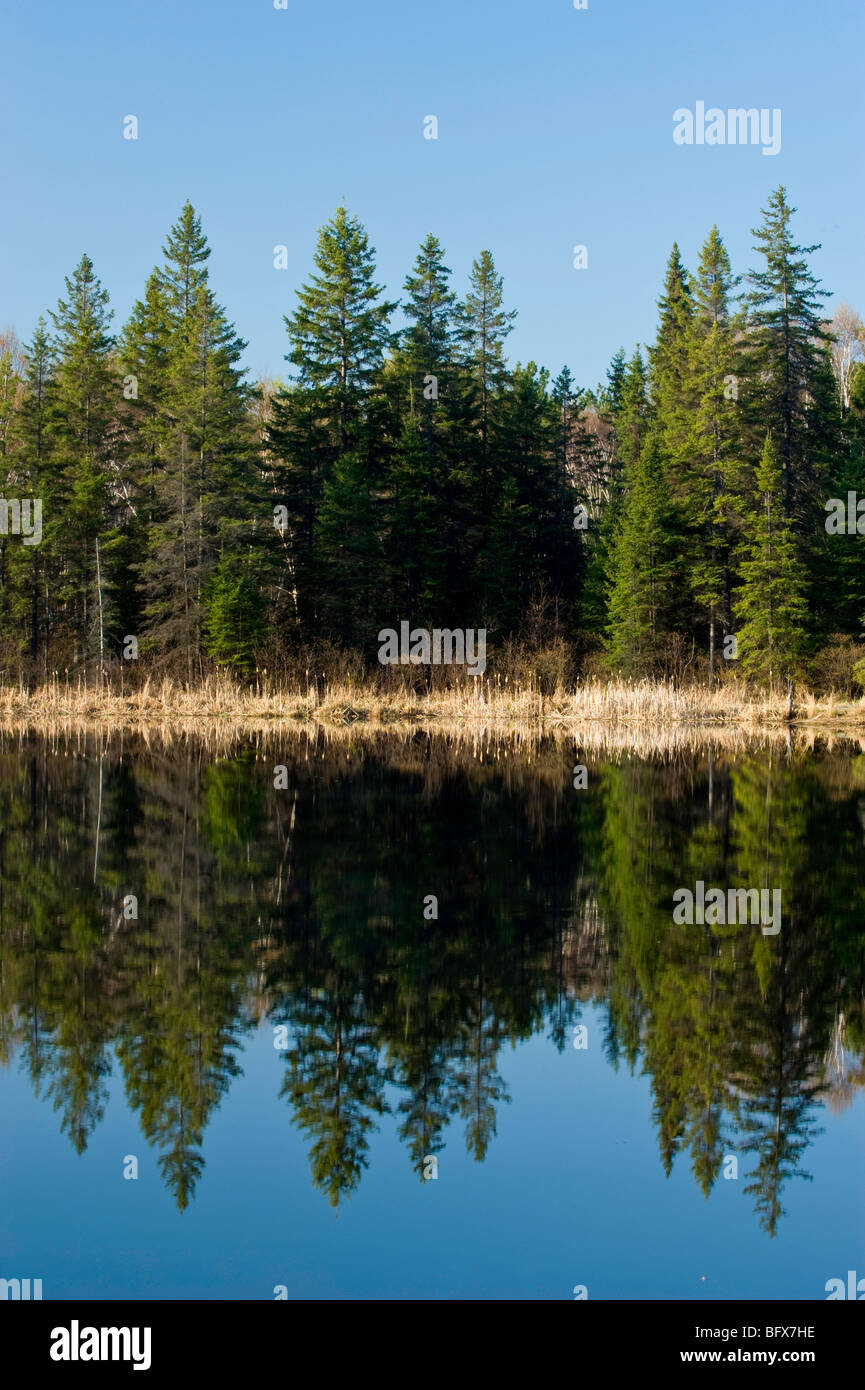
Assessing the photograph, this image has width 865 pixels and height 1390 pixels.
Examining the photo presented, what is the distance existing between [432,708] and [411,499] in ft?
39.0

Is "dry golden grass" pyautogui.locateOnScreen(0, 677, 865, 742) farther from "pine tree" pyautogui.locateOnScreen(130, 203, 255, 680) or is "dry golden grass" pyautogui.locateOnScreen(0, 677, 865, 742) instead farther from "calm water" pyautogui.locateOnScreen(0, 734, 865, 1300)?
"calm water" pyautogui.locateOnScreen(0, 734, 865, 1300)

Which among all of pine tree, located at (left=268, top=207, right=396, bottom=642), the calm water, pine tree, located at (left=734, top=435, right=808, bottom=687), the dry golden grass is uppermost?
pine tree, located at (left=268, top=207, right=396, bottom=642)

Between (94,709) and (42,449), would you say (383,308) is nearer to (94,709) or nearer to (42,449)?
(42,449)

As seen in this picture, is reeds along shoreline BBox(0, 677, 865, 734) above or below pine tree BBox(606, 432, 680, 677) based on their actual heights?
below

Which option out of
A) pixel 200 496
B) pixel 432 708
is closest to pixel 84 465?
pixel 200 496

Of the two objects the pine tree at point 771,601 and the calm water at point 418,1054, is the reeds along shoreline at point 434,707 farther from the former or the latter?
the calm water at point 418,1054

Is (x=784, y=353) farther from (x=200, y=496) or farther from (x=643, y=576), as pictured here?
(x=200, y=496)

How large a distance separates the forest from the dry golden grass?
1846 mm

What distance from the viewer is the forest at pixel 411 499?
40.2 m

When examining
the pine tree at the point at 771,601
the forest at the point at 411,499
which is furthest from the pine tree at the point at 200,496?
the pine tree at the point at 771,601

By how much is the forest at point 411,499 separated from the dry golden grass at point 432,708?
185cm

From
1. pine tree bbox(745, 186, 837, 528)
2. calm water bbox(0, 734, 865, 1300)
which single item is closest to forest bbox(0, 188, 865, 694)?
pine tree bbox(745, 186, 837, 528)

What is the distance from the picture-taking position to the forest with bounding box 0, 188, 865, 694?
132ft
